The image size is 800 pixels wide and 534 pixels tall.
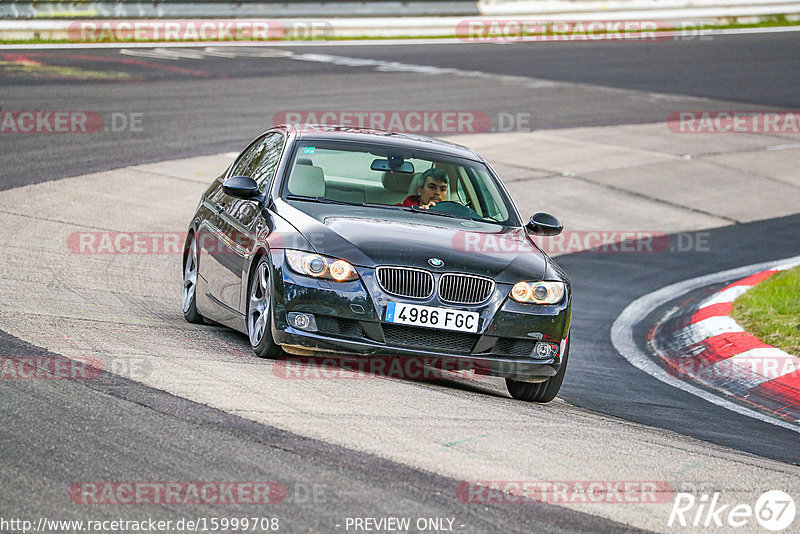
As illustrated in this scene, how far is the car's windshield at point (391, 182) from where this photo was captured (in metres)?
8.68

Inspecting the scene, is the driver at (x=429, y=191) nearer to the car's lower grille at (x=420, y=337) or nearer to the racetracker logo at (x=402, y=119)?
the car's lower grille at (x=420, y=337)

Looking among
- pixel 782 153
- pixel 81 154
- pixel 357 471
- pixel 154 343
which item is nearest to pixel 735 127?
pixel 782 153

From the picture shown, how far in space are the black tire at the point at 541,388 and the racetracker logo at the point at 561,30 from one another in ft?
88.1

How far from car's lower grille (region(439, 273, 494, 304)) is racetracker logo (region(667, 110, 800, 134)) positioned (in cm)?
1600

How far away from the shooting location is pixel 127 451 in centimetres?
529

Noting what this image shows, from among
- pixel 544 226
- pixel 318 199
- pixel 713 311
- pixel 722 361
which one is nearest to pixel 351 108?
pixel 713 311

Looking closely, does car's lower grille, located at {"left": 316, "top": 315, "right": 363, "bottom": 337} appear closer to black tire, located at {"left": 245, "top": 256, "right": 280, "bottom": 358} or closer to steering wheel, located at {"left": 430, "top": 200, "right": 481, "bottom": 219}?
black tire, located at {"left": 245, "top": 256, "right": 280, "bottom": 358}

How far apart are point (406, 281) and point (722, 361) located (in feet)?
12.1

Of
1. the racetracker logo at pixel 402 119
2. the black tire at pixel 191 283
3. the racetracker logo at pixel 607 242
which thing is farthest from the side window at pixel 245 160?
the racetracker logo at pixel 402 119

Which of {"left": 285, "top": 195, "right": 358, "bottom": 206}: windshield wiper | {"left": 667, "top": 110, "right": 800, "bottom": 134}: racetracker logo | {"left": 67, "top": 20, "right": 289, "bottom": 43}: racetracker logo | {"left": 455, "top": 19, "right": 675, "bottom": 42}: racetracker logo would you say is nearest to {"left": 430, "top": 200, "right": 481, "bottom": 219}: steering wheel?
{"left": 285, "top": 195, "right": 358, "bottom": 206}: windshield wiper

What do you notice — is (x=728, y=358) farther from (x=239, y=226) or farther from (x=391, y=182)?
(x=239, y=226)

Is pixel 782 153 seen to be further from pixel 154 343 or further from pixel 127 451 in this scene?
pixel 127 451

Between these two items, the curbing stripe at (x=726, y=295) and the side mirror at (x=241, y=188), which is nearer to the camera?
the side mirror at (x=241, y=188)

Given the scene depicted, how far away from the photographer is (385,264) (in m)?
7.47
